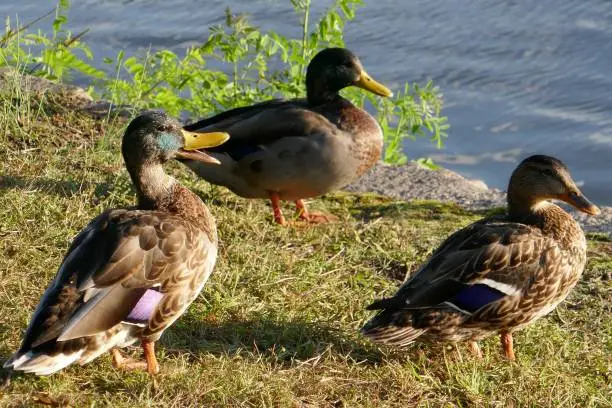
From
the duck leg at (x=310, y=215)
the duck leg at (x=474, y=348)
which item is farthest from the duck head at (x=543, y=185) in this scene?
the duck leg at (x=310, y=215)

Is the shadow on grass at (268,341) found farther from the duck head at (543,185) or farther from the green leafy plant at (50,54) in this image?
the green leafy plant at (50,54)

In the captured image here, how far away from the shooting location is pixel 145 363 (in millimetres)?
4391

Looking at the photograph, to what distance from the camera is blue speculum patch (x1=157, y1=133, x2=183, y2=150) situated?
4.72 metres

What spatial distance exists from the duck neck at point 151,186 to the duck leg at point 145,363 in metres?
0.64

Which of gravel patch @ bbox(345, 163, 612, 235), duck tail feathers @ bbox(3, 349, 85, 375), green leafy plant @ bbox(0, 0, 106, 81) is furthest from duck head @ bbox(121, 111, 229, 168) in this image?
green leafy plant @ bbox(0, 0, 106, 81)

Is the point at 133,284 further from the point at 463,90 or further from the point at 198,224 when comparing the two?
the point at 463,90

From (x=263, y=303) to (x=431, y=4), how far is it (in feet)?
22.2

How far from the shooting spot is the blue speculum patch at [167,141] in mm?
4719

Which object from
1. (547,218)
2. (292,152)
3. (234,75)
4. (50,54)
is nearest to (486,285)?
(547,218)

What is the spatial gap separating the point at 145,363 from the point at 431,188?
10.4ft

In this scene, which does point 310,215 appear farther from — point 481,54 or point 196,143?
point 481,54

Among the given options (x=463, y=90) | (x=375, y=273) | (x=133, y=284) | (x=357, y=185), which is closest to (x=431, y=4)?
(x=463, y=90)

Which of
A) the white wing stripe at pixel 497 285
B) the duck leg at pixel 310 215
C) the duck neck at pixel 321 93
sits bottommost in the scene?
the duck leg at pixel 310 215

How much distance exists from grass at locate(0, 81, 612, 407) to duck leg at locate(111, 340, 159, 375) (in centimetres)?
4
